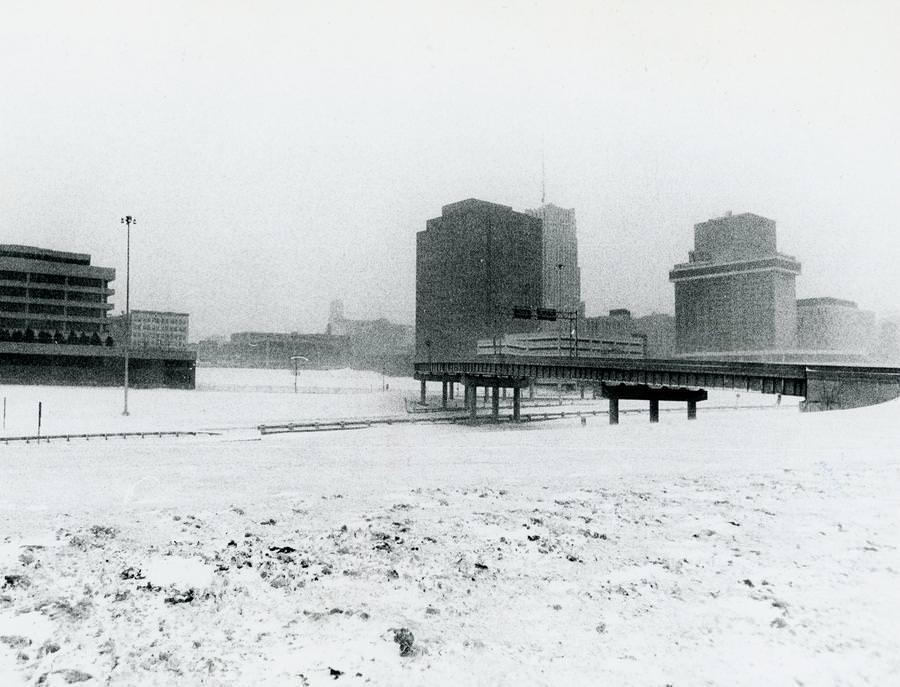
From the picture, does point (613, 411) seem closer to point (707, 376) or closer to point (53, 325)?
point (707, 376)

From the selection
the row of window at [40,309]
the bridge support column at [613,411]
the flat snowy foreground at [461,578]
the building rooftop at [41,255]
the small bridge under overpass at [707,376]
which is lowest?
the bridge support column at [613,411]

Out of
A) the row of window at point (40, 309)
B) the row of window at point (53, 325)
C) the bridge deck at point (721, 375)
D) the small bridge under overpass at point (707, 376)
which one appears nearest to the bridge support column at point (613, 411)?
the small bridge under overpass at point (707, 376)

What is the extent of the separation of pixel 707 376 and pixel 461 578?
192ft

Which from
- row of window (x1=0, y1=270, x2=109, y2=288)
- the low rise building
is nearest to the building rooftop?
the low rise building

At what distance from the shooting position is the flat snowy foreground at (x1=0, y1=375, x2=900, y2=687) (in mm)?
6926

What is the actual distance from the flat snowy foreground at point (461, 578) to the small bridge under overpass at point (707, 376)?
40.0m

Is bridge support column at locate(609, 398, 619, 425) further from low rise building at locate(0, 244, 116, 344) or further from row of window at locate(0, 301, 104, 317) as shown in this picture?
row of window at locate(0, 301, 104, 317)

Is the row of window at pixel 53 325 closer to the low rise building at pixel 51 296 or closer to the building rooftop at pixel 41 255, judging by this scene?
the low rise building at pixel 51 296

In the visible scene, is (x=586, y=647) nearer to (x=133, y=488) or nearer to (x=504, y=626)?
(x=504, y=626)

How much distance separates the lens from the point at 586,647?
7258 mm

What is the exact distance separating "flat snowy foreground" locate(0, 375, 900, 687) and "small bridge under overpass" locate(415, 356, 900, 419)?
3995cm

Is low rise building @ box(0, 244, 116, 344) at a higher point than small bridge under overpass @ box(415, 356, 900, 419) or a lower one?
higher

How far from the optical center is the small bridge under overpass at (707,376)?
180 feet

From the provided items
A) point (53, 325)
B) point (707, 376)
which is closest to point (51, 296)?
point (53, 325)
